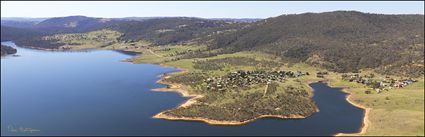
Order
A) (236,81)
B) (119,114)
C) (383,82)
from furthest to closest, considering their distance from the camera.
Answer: (383,82)
(236,81)
(119,114)

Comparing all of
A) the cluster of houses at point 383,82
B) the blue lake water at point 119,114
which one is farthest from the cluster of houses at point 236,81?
the cluster of houses at point 383,82

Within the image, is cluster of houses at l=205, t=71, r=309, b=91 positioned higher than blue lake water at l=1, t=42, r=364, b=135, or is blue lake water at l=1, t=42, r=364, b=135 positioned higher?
cluster of houses at l=205, t=71, r=309, b=91

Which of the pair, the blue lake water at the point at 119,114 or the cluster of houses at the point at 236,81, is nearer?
the blue lake water at the point at 119,114

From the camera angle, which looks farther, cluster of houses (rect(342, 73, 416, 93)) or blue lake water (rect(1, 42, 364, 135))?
cluster of houses (rect(342, 73, 416, 93))

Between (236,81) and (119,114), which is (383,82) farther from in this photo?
(119,114)

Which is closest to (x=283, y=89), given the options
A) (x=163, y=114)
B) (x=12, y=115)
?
(x=163, y=114)

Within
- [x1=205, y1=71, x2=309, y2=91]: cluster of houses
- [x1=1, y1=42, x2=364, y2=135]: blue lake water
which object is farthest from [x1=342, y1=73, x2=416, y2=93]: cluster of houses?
[x1=205, y1=71, x2=309, y2=91]: cluster of houses

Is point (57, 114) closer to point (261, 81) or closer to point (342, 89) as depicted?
point (261, 81)

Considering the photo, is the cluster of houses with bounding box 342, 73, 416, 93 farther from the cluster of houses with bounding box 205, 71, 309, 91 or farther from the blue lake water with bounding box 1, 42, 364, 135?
the cluster of houses with bounding box 205, 71, 309, 91

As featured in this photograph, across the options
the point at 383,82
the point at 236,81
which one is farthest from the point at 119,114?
the point at 383,82

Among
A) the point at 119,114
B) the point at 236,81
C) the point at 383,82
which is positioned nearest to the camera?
the point at 119,114

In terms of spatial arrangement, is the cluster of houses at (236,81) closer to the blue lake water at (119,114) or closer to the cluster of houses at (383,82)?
the blue lake water at (119,114)

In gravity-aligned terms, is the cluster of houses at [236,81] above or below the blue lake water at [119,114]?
above
